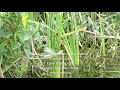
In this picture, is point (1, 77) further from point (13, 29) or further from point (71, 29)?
point (71, 29)

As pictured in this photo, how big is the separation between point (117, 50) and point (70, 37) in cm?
27

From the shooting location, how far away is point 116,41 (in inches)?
61.6

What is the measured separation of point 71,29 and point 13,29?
32 centimetres

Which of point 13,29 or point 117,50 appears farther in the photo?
point 117,50

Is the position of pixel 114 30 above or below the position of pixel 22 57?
above

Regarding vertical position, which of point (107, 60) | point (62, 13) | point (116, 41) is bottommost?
point (107, 60)
